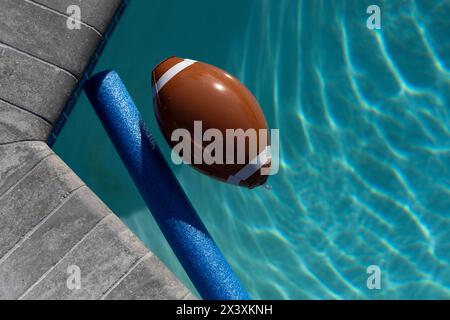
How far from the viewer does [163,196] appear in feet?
12.4

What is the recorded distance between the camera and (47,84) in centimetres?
395

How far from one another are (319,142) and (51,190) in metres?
2.38

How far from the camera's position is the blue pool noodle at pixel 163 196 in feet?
12.1

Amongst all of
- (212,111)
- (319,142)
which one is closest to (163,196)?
(212,111)

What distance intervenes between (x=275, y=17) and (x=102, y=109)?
217cm

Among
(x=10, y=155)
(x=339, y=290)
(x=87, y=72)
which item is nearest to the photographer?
(x=10, y=155)

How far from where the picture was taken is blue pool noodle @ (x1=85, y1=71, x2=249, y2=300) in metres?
3.70

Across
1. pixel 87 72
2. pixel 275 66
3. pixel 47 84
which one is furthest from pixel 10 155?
pixel 275 66

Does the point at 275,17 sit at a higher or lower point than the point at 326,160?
higher

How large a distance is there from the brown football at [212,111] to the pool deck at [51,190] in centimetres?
64

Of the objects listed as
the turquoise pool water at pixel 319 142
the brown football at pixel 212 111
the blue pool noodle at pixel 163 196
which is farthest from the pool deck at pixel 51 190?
the turquoise pool water at pixel 319 142

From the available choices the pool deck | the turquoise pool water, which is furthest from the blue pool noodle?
the turquoise pool water

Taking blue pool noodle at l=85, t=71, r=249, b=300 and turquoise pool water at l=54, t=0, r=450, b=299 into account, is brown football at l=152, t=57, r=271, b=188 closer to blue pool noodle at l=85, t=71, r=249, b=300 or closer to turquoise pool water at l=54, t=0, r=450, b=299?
blue pool noodle at l=85, t=71, r=249, b=300

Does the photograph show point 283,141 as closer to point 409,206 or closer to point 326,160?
point 326,160
